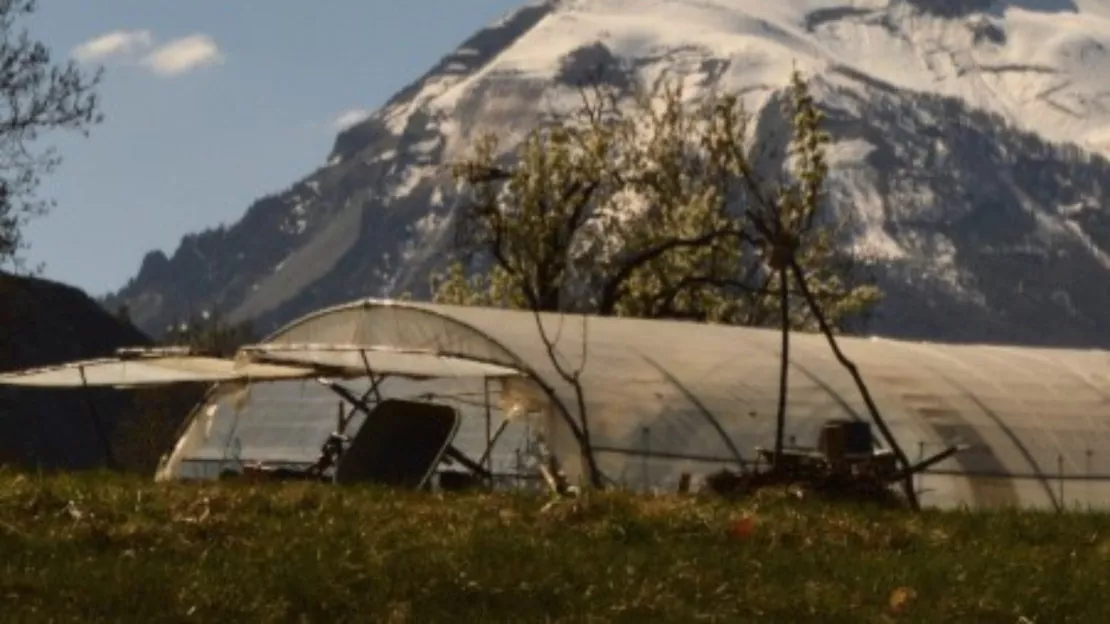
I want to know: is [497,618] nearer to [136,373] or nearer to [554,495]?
[554,495]

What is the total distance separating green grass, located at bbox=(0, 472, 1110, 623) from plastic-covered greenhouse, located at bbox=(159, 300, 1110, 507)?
14662 millimetres

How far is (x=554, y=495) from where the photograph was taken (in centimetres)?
2184

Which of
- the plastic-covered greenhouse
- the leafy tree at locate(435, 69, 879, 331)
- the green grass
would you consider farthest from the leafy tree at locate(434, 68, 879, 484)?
the green grass

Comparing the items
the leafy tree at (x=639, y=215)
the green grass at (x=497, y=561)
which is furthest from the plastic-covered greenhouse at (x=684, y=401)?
the leafy tree at (x=639, y=215)

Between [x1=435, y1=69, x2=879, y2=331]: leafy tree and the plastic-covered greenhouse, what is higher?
[x1=435, y1=69, x2=879, y2=331]: leafy tree

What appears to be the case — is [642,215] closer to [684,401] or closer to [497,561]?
[684,401]

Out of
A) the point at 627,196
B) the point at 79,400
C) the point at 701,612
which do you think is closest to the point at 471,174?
the point at 627,196

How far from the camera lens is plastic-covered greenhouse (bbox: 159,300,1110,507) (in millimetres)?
36250

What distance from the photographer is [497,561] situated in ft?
56.7

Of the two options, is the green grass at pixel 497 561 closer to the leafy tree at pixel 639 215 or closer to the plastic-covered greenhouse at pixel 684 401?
the plastic-covered greenhouse at pixel 684 401

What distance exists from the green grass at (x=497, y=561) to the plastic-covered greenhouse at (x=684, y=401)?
14.7 m

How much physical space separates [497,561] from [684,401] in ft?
67.4

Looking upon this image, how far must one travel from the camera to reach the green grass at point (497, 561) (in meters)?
15.7

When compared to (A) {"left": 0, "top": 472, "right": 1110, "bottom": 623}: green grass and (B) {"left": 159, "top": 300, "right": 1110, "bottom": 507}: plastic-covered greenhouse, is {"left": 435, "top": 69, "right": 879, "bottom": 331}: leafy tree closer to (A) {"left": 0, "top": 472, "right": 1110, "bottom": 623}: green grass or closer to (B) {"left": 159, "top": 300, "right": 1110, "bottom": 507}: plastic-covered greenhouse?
(B) {"left": 159, "top": 300, "right": 1110, "bottom": 507}: plastic-covered greenhouse
